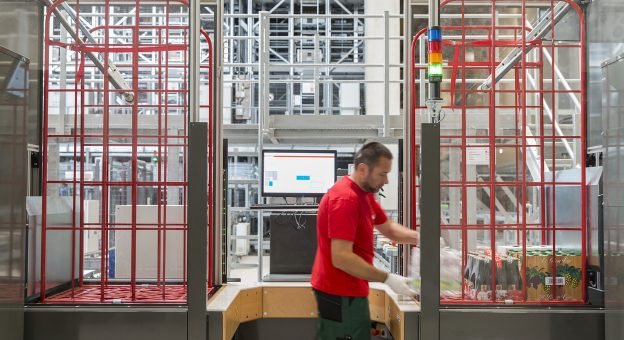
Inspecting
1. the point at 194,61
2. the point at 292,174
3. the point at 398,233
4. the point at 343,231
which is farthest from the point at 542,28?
the point at 194,61

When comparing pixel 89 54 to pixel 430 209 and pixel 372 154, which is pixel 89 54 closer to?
pixel 372 154

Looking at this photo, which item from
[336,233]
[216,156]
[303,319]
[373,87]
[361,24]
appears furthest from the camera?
[361,24]

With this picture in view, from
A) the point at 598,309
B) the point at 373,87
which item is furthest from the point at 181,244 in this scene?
the point at 373,87

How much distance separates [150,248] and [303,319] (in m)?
1.37

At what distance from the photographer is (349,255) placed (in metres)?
2.68

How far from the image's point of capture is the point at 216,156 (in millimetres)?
4094

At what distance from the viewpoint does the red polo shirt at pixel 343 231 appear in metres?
2.70

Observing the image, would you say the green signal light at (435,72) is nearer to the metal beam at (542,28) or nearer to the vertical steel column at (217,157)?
the metal beam at (542,28)

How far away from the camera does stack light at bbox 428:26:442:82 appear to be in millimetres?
3033

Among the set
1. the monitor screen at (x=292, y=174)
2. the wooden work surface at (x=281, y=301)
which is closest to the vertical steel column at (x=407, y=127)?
the wooden work surface at (x=281, y=301)

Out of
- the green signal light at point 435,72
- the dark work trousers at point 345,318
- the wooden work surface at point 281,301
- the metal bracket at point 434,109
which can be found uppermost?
the green signal light at point 435,72

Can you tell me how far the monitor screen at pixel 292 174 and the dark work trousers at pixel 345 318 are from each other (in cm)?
170

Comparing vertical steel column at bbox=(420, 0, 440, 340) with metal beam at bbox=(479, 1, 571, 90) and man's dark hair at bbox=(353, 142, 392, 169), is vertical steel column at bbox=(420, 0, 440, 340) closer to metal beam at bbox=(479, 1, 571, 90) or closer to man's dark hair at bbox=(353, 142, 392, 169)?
man's dark hair at bbox=(353, 142, 392, 169)

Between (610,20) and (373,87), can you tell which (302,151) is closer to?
(610,20)
